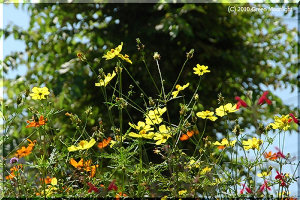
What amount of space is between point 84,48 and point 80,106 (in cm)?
40

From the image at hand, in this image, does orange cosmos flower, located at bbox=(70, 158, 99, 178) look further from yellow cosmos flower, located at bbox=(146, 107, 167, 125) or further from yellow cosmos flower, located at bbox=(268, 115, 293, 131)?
yellow cosmos flower, located at bbox=(268, 115, 293, 131)

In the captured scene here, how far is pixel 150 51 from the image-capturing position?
8.05 feet

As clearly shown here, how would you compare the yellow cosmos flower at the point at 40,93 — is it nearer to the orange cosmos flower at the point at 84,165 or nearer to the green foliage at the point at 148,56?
the orange cosmos flower at the point at 84,165

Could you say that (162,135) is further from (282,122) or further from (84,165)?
(282,122)

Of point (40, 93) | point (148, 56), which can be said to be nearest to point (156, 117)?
point (40, 93)

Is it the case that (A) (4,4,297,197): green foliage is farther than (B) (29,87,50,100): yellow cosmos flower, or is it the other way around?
(A) (4,4,297,197): green foliage

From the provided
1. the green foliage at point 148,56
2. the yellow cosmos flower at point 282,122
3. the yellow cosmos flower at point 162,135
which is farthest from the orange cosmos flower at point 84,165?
the green foliage at point 148,56

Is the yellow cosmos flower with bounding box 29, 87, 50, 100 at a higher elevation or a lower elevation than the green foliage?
lower

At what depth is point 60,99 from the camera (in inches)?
90.0

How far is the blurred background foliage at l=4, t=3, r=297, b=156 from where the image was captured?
7.98ft

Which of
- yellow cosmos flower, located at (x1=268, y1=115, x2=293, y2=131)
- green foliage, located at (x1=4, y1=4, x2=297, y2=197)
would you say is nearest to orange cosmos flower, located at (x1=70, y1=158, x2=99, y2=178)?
yellow cosmos flower, located at (x1=268, y1=115, x2=293, y2=131)

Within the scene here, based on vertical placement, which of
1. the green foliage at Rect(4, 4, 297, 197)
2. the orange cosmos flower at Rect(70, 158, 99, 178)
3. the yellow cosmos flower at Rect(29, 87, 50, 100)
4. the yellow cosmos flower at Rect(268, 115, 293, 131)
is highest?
the green foliage at Rect(4, 4, 297, 197)

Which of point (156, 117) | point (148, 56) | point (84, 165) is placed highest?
point (148, 56)

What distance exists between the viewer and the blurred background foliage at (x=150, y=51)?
2.43 meters
